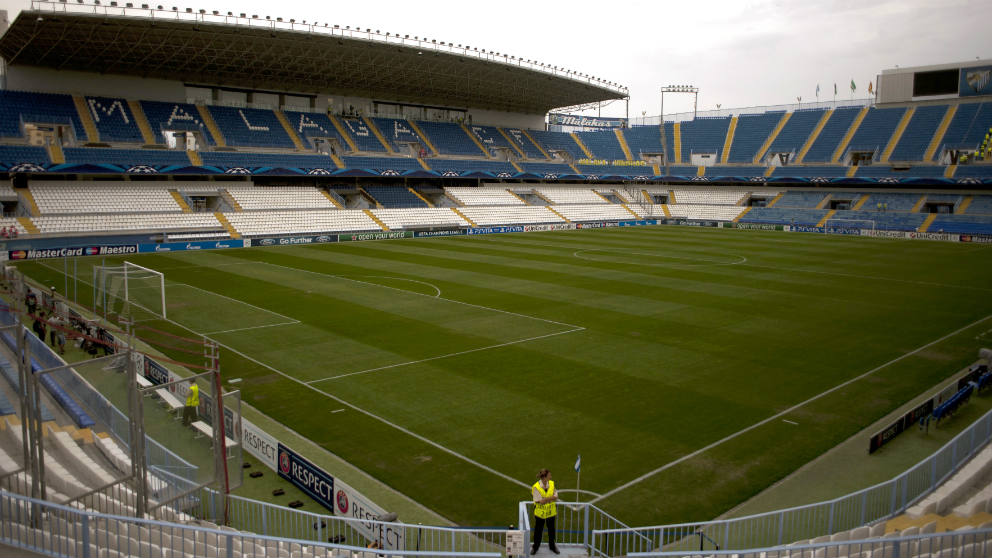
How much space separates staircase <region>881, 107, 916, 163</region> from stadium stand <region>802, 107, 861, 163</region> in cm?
515

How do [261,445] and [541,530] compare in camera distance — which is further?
[261,445]

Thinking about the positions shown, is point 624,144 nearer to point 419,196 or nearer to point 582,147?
point 582,147

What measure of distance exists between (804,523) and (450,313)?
1655cm

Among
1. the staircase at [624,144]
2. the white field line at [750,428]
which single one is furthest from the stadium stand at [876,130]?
the white field line at [750,428]

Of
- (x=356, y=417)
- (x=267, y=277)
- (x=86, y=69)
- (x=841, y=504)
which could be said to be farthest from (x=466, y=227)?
(x=841, y=504)

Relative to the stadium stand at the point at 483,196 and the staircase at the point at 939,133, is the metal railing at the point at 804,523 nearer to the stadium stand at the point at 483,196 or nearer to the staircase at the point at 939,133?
the stadium stand at the point at 483,196

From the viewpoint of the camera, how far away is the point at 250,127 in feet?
201

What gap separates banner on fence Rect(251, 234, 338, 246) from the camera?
159 feet

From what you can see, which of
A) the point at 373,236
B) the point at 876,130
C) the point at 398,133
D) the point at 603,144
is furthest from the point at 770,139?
the point at 373,236

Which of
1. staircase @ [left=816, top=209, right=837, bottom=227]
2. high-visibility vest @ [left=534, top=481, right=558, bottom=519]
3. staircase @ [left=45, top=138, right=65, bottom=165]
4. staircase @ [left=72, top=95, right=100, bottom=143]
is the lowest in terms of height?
high-visibility vest @ [left=534, top=481, right=558, bottom=519]

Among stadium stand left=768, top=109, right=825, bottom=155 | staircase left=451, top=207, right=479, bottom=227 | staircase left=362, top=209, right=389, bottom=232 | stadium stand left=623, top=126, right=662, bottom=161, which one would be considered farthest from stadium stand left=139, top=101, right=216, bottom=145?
stadium stand left=768, top=109, right=825, bottom=155

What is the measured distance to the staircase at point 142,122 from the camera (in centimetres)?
5428

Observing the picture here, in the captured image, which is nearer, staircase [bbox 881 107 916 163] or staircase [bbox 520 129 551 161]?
staircase [bbox 881 107 916 163]

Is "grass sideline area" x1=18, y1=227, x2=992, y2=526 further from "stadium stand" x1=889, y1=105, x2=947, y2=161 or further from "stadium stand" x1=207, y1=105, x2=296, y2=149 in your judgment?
"stadium stand" x1=889, y1=105, x2=947, y2=161
